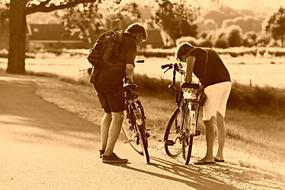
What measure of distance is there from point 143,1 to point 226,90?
75.1ft

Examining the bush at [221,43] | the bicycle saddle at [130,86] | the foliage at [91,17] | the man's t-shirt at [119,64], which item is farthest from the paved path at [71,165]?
Answer: the bush at [221,43]

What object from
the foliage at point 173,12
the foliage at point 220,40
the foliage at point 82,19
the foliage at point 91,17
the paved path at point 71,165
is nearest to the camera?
the paved path at point 71,165

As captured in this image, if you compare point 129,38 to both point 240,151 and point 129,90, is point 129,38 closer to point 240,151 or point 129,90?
point 129,90

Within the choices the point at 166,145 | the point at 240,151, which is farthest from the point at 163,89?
the point at 166,145

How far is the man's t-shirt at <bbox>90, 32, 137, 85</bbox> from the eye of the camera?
8.58 metres

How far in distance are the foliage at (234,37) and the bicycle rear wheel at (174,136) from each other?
82.5 m

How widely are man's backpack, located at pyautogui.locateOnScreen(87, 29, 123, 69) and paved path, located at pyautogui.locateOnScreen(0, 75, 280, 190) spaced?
3.95 ft

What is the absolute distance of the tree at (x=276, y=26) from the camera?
297 ft

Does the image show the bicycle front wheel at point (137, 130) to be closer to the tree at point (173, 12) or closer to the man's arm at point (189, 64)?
the man's arm at point (189, 64)

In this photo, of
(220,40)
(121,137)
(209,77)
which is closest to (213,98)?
(209,77)

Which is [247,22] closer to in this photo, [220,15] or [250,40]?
[220,15]

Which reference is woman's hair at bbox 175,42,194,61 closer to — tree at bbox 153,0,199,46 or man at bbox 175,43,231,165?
man at bbox 175,43,231,165

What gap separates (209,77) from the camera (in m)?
8.98

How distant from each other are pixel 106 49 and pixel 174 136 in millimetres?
1674
